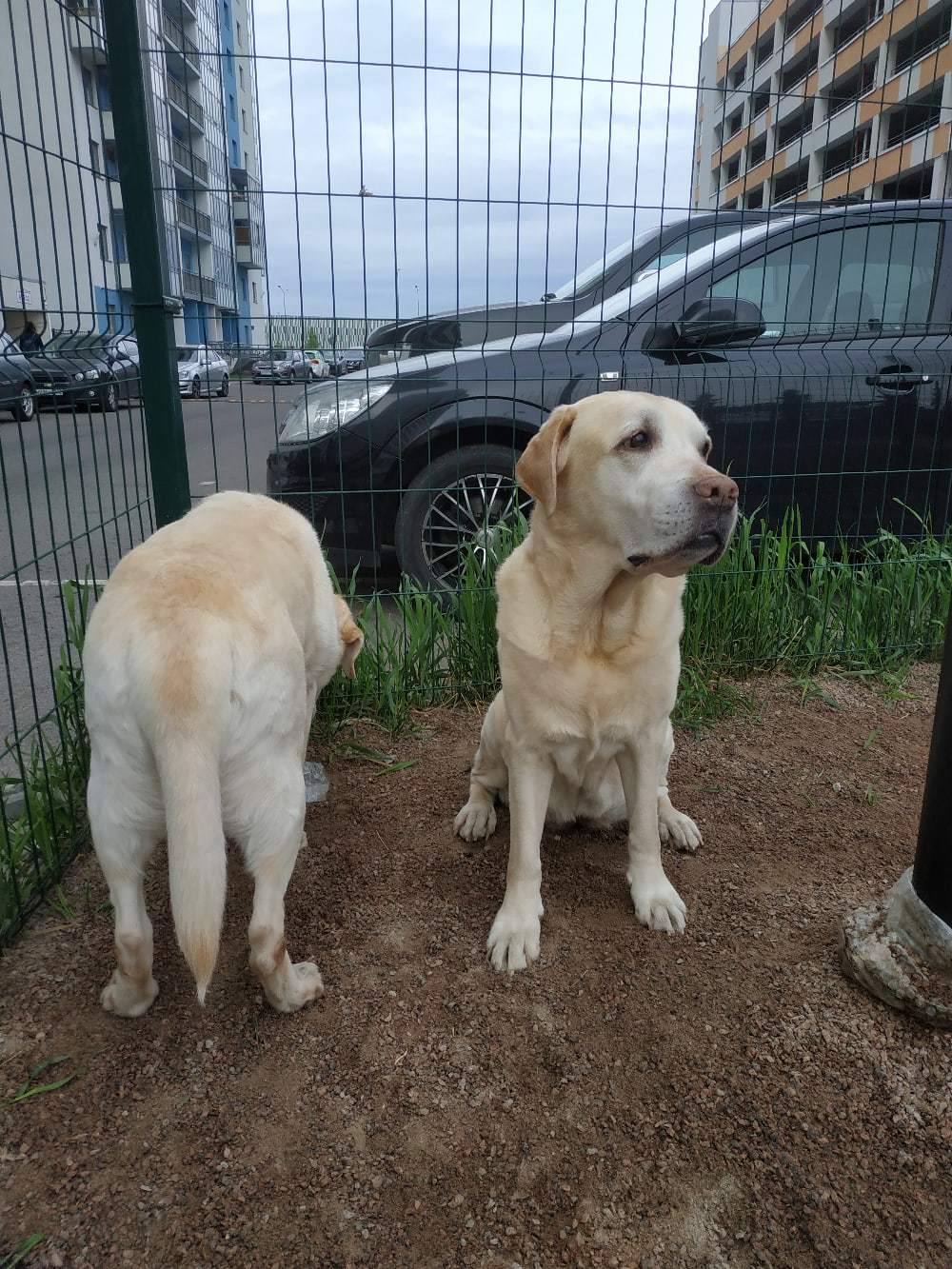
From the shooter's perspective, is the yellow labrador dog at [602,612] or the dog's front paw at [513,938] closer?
the yellow labrador dog at [602,612]

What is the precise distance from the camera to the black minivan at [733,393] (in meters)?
3.93

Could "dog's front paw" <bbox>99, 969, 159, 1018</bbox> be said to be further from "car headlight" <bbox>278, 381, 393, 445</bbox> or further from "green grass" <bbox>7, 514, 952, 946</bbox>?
"car headlight" <bbox>278, 381, 393, 445</bbox>

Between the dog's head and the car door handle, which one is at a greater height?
the car door handle

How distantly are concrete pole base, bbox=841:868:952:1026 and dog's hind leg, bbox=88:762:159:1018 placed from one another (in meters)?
1.65

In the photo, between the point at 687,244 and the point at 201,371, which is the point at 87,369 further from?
the point at 687,244

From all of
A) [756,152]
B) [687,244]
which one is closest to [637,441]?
[687,244]

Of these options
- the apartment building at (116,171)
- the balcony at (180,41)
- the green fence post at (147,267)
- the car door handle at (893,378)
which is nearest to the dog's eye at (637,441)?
the apartment building at (116,171)

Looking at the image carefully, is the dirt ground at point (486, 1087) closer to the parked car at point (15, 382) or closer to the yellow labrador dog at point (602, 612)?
the yellow labrador dog at point (602, 612)

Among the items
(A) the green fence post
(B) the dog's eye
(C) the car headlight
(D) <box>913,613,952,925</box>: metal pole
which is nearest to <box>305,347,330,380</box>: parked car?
(C) the car headlight

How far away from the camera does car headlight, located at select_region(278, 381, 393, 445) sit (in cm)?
392

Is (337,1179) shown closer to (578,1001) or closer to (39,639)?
(578,1001)

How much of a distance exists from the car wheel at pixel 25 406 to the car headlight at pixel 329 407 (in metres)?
1.36

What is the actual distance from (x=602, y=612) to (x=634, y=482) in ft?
1.21

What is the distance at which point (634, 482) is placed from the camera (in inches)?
81.1
